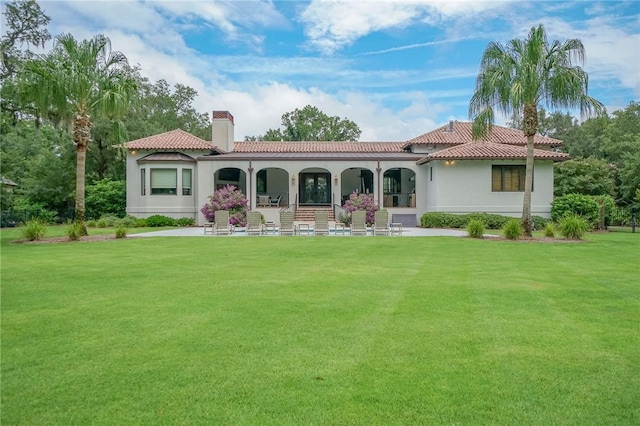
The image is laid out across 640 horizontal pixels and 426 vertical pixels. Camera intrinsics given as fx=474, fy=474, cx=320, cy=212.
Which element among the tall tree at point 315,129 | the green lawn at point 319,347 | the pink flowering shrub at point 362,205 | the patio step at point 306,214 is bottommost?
the green lawn at point 319,347

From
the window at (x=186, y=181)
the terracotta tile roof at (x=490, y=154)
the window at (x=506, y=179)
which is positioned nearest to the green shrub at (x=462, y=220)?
the window at (x=506, y=179)

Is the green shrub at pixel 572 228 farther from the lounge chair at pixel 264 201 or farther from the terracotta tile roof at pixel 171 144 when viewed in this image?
the terracotta tile roof at pixel 171 144

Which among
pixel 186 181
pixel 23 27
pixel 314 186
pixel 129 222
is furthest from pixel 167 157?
pixel 314 186

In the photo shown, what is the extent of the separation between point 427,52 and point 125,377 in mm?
27932

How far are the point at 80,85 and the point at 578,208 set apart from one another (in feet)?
76.7

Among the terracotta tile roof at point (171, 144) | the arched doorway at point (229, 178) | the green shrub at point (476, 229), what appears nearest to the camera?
the green shrub at point (476, 229)

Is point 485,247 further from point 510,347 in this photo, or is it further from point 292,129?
point 292,129

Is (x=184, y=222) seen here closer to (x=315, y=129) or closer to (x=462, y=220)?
(x=462, y=220)

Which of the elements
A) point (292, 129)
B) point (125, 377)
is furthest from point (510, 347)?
point (292, 129)

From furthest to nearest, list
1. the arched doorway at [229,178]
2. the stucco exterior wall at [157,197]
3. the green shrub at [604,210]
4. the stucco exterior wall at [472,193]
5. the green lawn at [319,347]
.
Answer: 1. the arched doorway at [229,178]
2. the stucco exterior wall at [157,197]
3. the stucco exterior wall at [472,193]
4. the green shrub at [604,210]
5. the green lawn at [319,347]

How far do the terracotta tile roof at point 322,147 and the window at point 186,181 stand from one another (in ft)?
17.9

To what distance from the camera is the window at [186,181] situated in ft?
95.9

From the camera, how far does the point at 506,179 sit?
86.4 ft

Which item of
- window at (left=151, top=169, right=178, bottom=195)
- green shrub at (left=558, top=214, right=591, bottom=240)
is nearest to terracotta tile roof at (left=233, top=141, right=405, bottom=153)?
window at (left=151, top=169, right=178, bottom=195)
